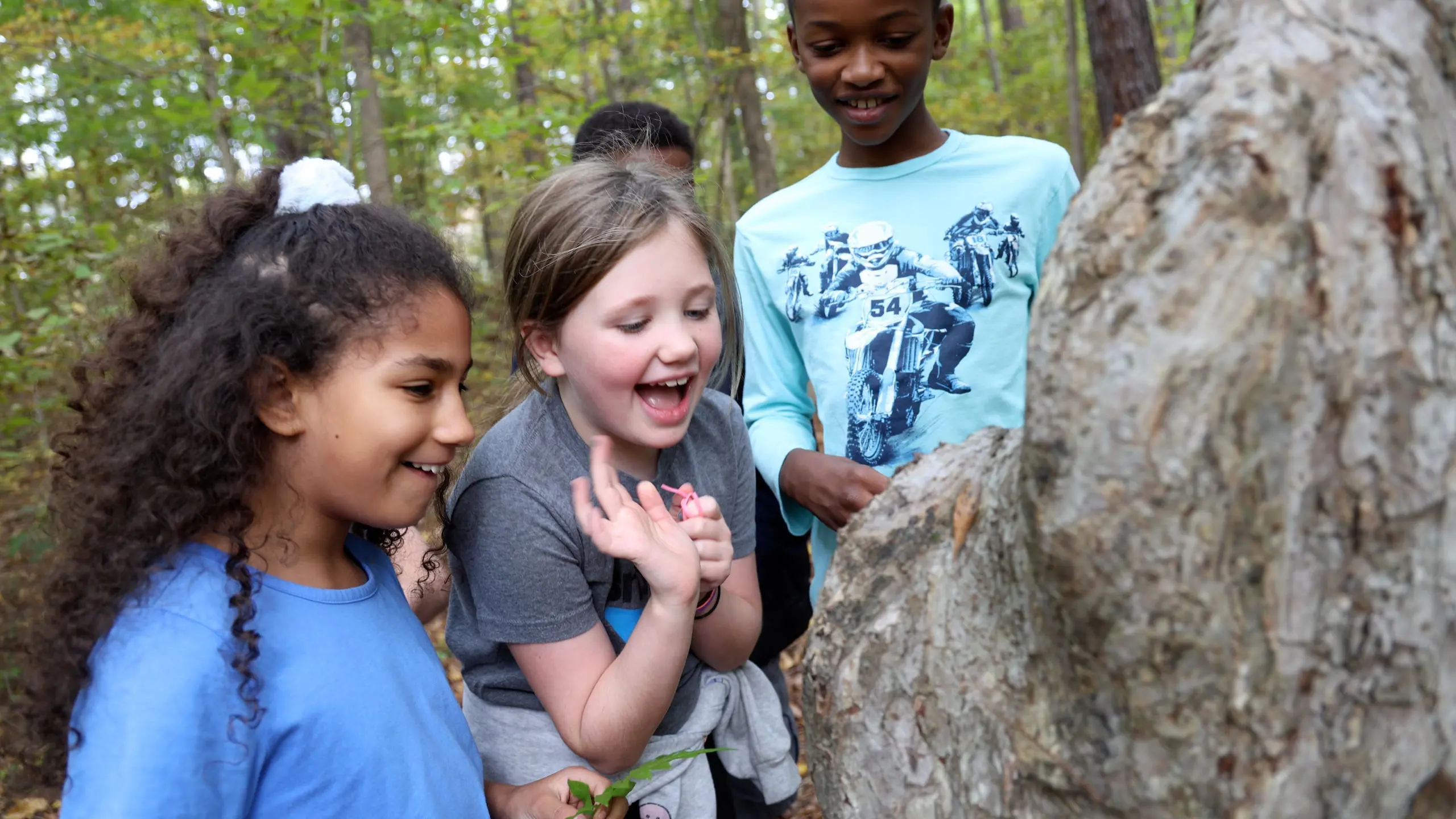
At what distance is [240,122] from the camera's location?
246 inches

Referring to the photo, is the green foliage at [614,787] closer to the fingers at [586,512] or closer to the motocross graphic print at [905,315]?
the fingers at [586,512]

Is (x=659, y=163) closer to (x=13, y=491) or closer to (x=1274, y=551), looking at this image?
(x=1274, y=551)

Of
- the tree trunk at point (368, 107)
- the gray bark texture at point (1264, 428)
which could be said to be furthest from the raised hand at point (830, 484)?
the tree trunk at point (368, 107)

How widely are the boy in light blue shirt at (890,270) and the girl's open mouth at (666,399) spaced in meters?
0.30

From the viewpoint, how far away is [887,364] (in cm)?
203

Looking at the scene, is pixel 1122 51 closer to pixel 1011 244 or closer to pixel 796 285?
pixel 1011 244

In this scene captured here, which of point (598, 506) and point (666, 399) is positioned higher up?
point (666, 399)

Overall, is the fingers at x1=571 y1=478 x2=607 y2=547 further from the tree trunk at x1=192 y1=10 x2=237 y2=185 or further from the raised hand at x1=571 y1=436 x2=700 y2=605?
the tree trunk at x1=192 y1=10 x2=237 y2=185

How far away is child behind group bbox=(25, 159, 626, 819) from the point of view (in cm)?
127

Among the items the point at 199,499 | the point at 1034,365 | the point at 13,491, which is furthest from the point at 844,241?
the point at 13,491

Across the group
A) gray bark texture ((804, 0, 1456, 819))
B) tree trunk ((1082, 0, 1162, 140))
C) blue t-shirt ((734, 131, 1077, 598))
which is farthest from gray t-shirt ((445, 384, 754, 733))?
tree trunk ((1082, 0, 1162, 140))

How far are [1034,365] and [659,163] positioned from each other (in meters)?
1.40

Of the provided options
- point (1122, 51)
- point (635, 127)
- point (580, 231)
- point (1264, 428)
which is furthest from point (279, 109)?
point (1264, 428)

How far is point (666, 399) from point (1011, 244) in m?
0.88
